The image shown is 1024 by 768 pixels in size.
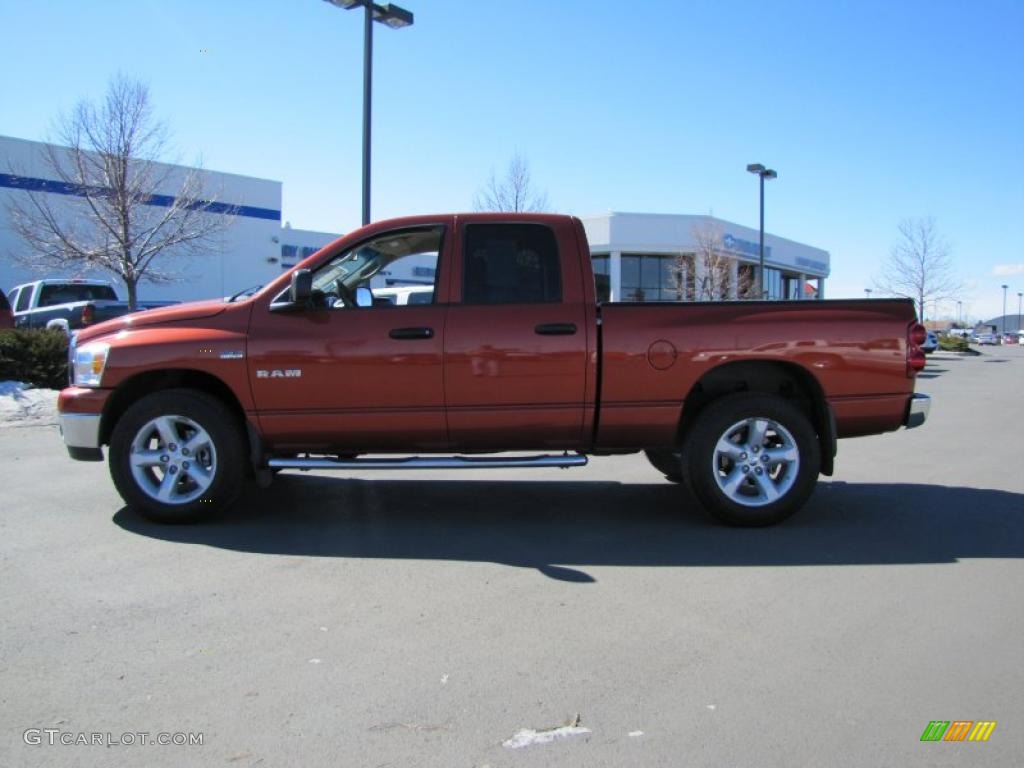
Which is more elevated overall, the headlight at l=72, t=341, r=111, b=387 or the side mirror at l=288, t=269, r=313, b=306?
the side mirror at l=288, t=269, r=313, b=306

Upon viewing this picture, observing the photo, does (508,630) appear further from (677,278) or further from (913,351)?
(677,278)

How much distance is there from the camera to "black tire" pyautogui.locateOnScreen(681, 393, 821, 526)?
18.5ft

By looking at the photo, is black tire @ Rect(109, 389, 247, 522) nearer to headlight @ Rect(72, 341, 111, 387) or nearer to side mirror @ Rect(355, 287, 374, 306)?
headlight @ Rect(72, 341, 111, 387)

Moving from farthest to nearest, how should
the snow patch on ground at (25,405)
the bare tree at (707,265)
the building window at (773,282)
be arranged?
the building window at (773,282), the bare tree at (707,265), the snow patch on ground at (25,405)

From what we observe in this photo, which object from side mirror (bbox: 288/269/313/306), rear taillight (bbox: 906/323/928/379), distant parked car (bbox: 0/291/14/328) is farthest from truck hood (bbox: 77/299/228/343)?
distant parked car (bbox: 0/291/14/328)

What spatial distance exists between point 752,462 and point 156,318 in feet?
13.7

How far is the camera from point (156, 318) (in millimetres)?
5648

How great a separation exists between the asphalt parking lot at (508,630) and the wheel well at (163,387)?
735mm

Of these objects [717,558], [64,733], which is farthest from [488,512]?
[64,733]

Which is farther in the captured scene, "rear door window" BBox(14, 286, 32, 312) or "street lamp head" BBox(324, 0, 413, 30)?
"rear door window" BBox(14, 286, 32, 312)

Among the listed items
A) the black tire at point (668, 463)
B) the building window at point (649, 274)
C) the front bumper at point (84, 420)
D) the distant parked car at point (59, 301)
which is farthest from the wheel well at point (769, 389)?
the building window at point (649, 274)

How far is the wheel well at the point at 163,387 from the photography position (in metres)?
5.67

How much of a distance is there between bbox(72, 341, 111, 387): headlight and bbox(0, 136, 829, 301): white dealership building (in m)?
26.8

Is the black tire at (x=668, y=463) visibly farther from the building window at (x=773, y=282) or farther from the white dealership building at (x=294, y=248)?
the building window at (x=773, y=282)
